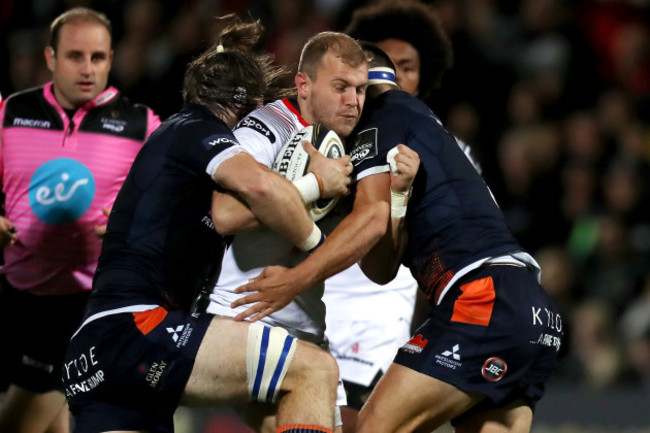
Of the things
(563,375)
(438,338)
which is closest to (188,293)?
(438,338)

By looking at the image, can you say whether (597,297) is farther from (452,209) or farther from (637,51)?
(452,209)

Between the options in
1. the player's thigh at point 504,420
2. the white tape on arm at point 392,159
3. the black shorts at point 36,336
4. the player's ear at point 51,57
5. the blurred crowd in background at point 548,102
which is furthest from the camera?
the blurred crowd in background at point 548,102

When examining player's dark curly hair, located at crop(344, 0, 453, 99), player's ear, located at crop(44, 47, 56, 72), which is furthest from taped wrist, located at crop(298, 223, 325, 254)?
player's dark curly hair, located at crop(344, 0, 453, 99)

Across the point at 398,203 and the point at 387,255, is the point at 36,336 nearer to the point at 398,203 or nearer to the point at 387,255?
the point at 387,255

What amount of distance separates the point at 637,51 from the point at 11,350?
7220 mm

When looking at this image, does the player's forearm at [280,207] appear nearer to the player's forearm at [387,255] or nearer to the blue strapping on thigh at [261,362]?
the blue strapping on thigh at [261,362]

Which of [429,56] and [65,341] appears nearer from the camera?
[65,341]

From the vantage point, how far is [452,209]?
448cm

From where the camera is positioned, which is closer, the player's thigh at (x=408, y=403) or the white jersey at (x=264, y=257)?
the player's thigh at (x=408, y=403)

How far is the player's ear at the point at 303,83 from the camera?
182 inches

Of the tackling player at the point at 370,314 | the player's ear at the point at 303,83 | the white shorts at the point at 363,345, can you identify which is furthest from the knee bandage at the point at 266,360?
the white shorts at the point at 363,345

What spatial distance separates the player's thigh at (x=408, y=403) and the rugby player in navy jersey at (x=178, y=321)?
0.27m

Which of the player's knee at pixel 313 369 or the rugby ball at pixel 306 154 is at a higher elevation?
the rugby ball at pixel 306 154

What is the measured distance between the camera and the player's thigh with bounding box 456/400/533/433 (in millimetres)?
4523
